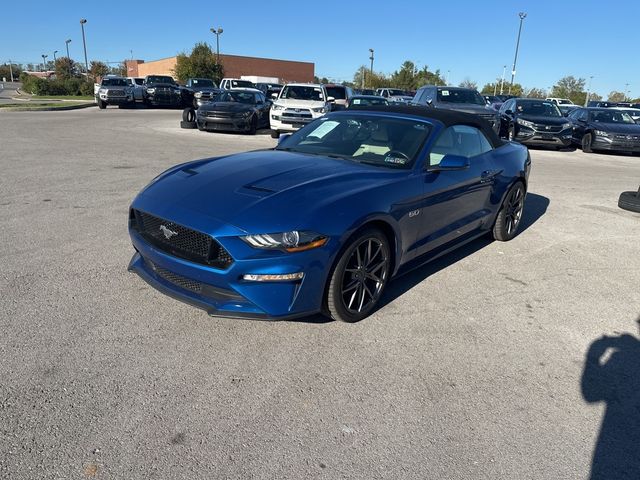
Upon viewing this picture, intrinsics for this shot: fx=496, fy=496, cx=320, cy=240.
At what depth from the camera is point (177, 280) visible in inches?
132

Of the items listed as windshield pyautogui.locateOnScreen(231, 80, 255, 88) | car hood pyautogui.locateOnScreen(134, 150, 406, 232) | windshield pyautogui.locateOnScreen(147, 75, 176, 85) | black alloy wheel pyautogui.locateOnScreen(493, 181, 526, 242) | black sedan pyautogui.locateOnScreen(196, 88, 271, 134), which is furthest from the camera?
windshield pyautogui.locateOnScreen(147, 75, 176, 85)

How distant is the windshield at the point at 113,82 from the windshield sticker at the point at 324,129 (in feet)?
90.4

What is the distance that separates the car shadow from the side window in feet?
3.48

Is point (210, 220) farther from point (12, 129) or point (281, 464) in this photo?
point (12, 129)

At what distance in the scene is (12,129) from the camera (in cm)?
1557

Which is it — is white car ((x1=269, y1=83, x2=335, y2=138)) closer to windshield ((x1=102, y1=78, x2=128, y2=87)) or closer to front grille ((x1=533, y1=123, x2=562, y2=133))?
front grille ((x1=533, y1=123, x2=562, y2=133))

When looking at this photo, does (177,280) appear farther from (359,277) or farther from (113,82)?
(113,82)

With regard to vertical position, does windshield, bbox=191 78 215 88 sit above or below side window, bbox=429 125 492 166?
above

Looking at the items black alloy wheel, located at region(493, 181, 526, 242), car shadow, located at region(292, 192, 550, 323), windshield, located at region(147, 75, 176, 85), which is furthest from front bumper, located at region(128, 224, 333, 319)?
windshield, located at region(147, 75, 176, 85)

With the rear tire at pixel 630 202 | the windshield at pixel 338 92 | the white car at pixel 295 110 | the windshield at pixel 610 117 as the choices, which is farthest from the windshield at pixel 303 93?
the rear tire at pixel 630 202

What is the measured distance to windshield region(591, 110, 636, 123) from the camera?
17.4 meters

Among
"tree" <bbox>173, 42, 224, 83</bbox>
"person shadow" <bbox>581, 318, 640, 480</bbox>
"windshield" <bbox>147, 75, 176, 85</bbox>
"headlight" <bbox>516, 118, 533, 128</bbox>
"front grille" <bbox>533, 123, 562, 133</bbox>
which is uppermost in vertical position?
"tree" <bbox>173, 42, 224, 83</bbox>

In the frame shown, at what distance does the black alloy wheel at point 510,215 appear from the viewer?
19.1ft

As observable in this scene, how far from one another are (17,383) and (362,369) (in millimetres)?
2016
